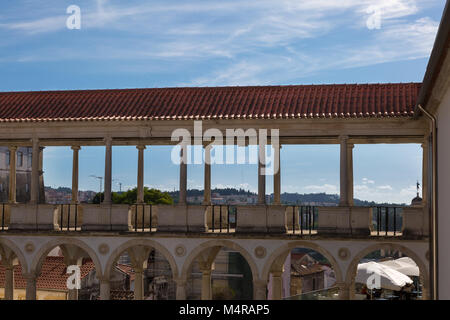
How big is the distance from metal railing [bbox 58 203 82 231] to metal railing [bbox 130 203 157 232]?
238cm

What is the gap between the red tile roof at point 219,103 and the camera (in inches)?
1044

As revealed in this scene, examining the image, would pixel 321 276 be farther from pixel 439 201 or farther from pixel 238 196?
pixel 439 201

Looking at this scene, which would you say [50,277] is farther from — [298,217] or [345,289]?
[345,289]

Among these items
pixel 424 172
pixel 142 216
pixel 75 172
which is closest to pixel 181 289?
pixel 142 216

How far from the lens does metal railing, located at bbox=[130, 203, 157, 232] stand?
95.8 feet

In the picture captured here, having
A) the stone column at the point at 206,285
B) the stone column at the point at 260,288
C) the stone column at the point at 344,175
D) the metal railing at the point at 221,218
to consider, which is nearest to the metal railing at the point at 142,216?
the metal railing at the point at 221,218

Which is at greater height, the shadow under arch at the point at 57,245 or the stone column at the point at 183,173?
the stone column at the point at 183,173

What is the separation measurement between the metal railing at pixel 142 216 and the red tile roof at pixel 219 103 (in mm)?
4080

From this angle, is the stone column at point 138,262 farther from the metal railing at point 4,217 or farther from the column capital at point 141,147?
the metal railing at point 4,217

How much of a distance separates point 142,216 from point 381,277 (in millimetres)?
11894

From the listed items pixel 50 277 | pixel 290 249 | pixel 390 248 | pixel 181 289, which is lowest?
pixel 50 277

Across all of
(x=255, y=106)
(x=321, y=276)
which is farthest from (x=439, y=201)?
(x=321, y=276)

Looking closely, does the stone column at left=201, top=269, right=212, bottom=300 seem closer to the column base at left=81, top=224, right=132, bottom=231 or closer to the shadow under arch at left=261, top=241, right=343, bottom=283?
the shadow under arch at left=261, top=241, right=343, bottom=283

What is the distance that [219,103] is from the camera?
28.1 meters
